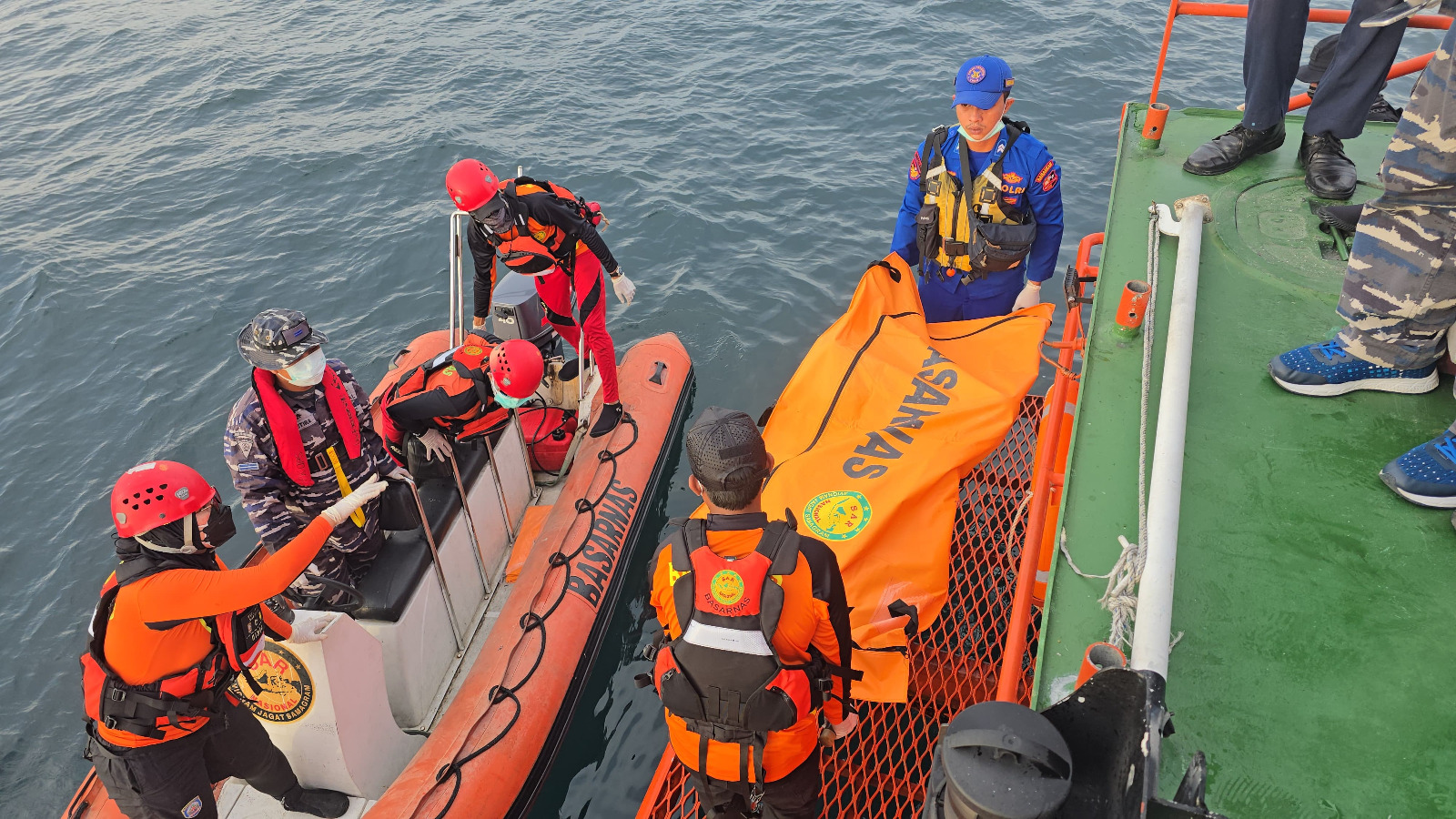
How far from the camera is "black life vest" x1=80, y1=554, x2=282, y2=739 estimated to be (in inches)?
111

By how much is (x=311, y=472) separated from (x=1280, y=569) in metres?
3.74

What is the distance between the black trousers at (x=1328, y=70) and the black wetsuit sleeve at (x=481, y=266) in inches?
163

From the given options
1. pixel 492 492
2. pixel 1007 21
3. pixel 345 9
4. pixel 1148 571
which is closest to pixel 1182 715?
pixel 1148 571

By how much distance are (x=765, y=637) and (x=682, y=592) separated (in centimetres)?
25

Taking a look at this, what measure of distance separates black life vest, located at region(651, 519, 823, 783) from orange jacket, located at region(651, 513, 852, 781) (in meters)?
0.04

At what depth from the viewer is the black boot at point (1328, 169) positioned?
3.90 m

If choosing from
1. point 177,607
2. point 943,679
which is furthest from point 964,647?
point 177,607

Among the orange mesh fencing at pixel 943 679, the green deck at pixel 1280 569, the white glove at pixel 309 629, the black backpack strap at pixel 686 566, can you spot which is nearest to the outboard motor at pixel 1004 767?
the green deck at pixel 1280 569

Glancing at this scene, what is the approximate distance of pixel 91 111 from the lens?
1111 centimetres

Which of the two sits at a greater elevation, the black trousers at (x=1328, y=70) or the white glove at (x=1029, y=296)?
the black trousers at (x=1328, y=70)

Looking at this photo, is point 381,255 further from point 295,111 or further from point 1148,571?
point 1148,571

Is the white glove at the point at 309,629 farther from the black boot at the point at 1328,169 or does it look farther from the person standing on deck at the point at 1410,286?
Result: the black boot at the point at 1328,169

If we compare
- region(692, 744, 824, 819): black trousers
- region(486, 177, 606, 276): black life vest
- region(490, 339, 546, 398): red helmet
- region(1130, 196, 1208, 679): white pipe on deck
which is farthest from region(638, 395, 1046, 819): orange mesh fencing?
region(486, 177, 606, 276): black life vest

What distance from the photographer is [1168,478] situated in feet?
7.69
